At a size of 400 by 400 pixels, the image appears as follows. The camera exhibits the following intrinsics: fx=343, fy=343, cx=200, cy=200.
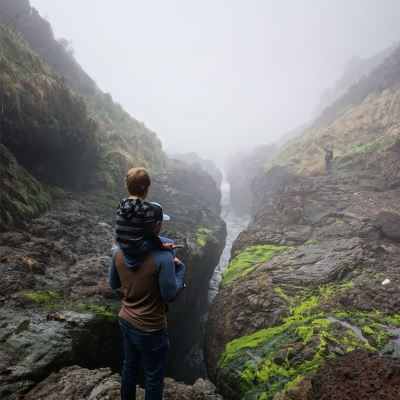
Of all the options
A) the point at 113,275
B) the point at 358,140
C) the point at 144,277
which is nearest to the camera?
the point at 144,277

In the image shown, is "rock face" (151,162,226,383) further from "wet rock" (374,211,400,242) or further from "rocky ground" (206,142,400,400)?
"wet rock" (374,211,400,242)

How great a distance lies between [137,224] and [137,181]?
496 mm

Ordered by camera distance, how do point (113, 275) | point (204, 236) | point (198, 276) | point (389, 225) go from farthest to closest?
point (204, 236) < point (198, 276) < point (389, 225) < point (113, 275)

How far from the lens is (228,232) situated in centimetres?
2994

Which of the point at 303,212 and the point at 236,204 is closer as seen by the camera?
the point at 303,212

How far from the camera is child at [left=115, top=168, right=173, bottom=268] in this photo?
376 centimetres

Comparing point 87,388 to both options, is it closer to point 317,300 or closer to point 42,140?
point 317,300

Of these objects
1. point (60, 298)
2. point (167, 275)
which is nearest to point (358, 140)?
point (60, 298)

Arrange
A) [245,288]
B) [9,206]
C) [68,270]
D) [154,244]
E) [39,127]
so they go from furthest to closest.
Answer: [39,127]
[245,288]
[9,206]
[68,270]
[154,244]

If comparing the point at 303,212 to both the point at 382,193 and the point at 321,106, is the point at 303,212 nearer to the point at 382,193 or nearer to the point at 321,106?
the point at 382,193

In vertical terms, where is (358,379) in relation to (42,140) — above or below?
below

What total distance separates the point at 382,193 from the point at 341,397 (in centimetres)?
1567

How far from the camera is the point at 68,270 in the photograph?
9.28 metres

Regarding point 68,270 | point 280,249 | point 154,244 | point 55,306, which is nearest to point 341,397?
point 154,244
